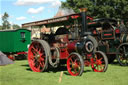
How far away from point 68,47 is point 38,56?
135 cm

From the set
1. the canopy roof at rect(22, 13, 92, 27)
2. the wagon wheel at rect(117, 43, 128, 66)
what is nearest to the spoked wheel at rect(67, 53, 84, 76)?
the canopy roof at rect(22, 13, 92, 27)

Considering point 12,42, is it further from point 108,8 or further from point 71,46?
point 108,8

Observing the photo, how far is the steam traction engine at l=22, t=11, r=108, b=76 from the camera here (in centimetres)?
712

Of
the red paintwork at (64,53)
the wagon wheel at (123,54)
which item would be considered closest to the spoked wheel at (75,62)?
the red paintwork at (64,53)

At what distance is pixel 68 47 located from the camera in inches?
296

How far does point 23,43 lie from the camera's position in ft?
49.7

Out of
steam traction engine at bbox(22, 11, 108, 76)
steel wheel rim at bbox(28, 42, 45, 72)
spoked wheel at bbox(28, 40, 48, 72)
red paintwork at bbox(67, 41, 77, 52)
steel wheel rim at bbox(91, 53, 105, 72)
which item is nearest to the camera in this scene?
steam traction engine at bbox(22, 11, 108, 76)

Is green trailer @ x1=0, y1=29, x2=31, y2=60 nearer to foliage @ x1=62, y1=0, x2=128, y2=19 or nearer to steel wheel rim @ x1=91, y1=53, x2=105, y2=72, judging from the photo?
steel wheel rim @ x1=91, y1=53, x2=105, y2=72

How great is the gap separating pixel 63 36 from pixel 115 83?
3.12 meters

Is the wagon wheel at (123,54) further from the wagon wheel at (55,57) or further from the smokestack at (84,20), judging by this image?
the wagon wheel at (55,57)

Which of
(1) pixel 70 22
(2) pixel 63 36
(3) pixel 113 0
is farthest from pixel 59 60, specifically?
(3) pixel 113 0

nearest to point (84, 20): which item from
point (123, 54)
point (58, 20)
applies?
point (58, 20)

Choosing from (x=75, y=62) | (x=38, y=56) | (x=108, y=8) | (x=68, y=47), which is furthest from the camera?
(x=108, y=8)

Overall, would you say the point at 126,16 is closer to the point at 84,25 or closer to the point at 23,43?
the point at 23,43
